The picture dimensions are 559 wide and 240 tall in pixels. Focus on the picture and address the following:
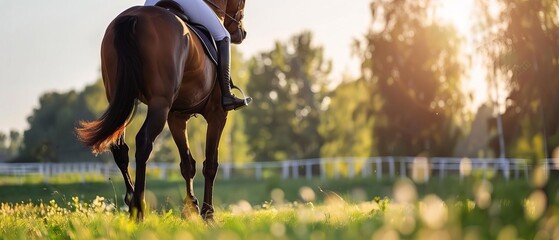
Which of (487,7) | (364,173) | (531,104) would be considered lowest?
(364,173)

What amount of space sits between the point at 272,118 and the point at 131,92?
41.8m

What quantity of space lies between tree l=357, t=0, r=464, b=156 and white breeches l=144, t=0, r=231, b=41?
1027 inches

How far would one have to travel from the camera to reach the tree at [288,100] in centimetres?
4919

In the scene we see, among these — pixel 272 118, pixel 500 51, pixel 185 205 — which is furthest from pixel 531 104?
pixel 272 118

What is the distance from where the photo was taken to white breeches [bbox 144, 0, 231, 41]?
8.77 meters

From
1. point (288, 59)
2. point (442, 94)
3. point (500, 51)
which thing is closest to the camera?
point (500, 51)

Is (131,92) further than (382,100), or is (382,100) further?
(382,100)

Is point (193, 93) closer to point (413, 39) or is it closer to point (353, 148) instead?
point (413, 39)

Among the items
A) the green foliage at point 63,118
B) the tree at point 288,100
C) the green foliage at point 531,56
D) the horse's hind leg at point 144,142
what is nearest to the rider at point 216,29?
the horse's hind leg at point 144,142

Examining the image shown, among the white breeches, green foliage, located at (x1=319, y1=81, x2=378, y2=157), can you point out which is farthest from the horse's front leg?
green foliage, located at (x1=319, y1=81, x2=378, y2=157)

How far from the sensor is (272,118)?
49.4m

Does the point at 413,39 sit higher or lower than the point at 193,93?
higher

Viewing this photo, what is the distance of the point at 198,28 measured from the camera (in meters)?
8.77

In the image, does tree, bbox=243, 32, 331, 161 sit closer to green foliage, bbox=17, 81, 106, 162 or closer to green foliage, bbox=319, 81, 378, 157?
green foliage, bbox=319, 81, 378, 157
